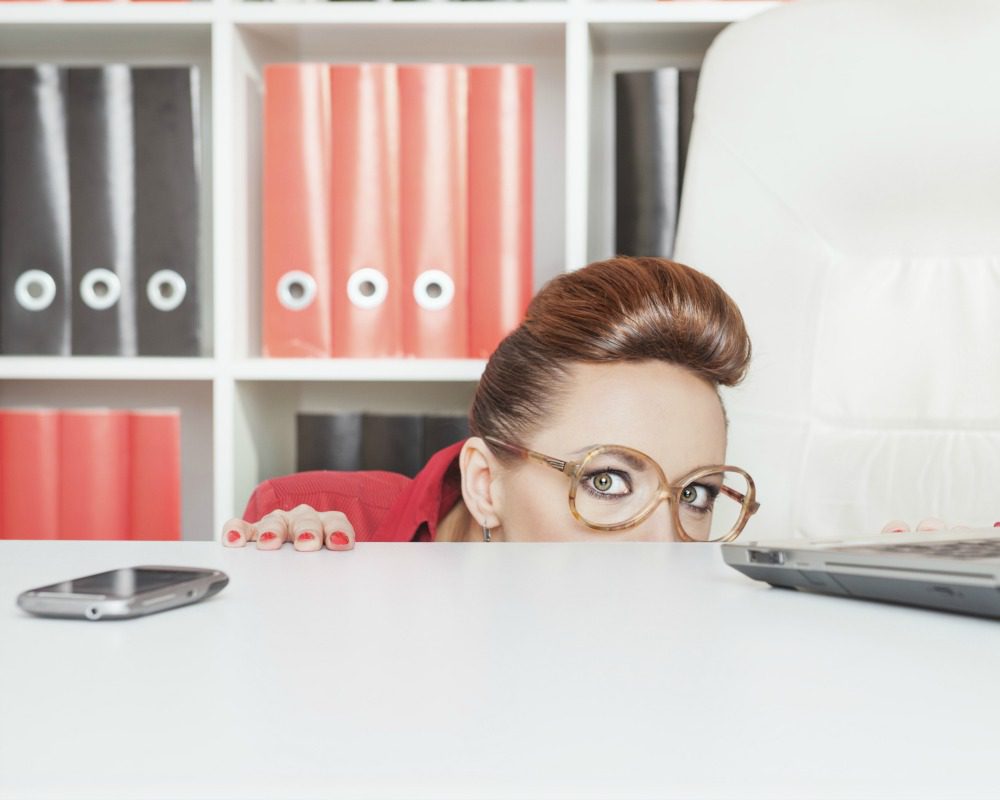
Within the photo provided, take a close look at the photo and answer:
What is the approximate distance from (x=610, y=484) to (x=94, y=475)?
0.90m

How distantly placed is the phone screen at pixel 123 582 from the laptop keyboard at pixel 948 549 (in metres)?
0.26

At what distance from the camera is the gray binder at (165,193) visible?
1550 millimetres

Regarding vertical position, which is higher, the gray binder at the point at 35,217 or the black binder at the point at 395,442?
the gray binder at the point at 35,217

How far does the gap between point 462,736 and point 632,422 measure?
892 mm

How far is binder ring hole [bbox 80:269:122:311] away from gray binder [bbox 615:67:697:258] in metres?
0.73

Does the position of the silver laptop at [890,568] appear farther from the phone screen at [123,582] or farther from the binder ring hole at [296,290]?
the binder ring hole at [296,290]

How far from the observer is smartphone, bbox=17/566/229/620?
362mm

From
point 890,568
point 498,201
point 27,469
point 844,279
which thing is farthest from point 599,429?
point 27,469

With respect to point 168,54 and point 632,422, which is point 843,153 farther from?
point 168,54

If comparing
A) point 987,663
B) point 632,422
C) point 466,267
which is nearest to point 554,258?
point 466,267

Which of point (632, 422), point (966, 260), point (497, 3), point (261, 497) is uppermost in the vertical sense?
point (497, 3)

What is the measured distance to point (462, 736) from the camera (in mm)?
230

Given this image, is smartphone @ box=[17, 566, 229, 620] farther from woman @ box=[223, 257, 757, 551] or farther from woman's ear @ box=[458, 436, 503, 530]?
woman's ear @ box=[458, 436, 503, 530]

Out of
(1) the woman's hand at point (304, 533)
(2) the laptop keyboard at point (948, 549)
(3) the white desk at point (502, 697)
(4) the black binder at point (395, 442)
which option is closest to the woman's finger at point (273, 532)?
(1) the woman's hand at point (304, 533)
